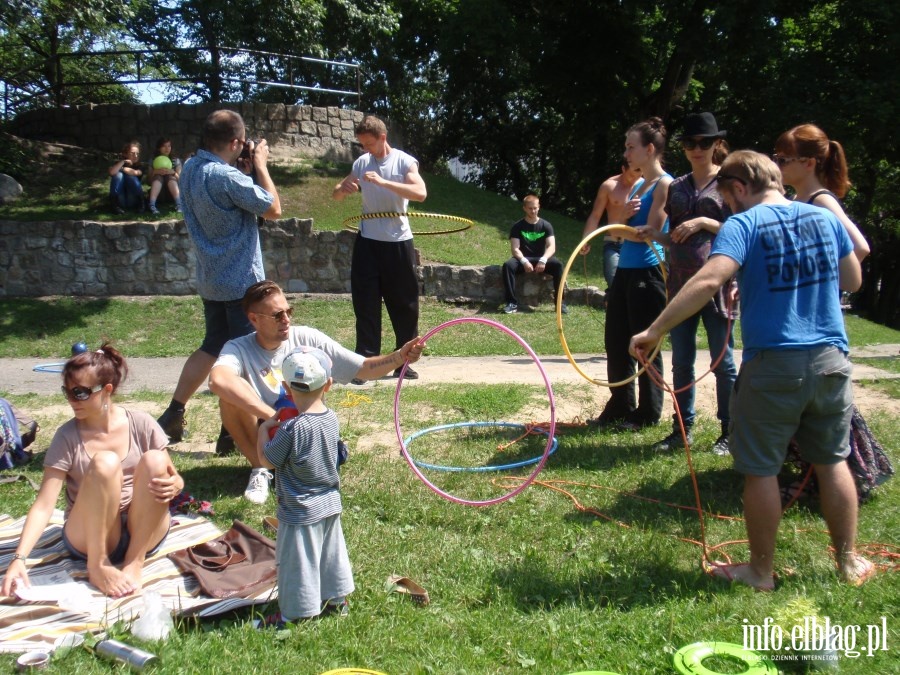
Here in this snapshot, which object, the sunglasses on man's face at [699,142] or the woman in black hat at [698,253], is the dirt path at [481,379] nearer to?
the woman in black hat at [698,253]

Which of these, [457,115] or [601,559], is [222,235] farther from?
[457,115]

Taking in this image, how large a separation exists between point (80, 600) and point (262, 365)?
1.56m

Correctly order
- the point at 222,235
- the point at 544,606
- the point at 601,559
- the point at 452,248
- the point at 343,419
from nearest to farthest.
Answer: the point at 544,606 < the point at 601,559 < the point at 222,235 < the point at 343,419 < the point at 452,248

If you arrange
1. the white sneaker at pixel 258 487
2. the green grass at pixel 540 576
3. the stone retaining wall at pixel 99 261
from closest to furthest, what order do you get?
1. the green grass at pixel 540 576
2. the white sneaker at pixel 258 487
3. the stone retaining wall at pixel 99 261

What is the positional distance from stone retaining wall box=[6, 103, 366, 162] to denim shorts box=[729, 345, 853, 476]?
1491 centimetres

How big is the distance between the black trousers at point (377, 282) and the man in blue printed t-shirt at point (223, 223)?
5.98ft

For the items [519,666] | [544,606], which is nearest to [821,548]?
[544,606]

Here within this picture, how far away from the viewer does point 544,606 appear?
333 centimetres

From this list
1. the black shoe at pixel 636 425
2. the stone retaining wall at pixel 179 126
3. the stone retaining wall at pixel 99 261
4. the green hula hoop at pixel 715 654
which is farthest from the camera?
the stone retaining wall at pixel 179 126

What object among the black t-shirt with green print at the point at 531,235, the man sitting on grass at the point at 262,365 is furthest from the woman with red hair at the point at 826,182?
the black t-shirt with green print at the point at 531,235

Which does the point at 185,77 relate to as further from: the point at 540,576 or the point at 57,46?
the point at 540,576

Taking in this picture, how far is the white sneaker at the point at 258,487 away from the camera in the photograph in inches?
175

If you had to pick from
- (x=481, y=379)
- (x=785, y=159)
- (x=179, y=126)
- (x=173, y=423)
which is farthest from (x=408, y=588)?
(x=179, y=126)

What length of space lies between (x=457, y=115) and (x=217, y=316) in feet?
70.5
